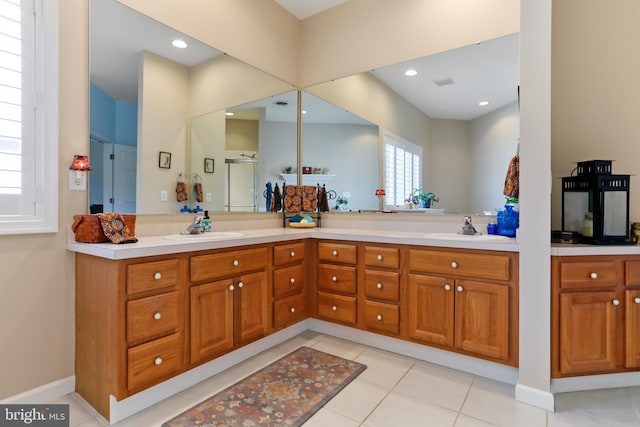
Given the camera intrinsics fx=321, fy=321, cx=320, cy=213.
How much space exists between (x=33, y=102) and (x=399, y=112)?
102 inches

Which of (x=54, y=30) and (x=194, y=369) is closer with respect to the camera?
(x=54, y=30)

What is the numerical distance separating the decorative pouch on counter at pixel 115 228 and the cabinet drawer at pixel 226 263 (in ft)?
1.27

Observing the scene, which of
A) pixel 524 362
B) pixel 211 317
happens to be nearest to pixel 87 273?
pixel 211 317

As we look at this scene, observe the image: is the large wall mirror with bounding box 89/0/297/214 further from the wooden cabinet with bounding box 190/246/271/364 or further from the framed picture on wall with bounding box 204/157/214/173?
the wooden cabinet with bounding box 190/246/271/364

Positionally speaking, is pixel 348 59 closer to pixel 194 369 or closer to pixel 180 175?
pixel 180 175

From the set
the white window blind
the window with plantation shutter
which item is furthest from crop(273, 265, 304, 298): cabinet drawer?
the window with plantation shutter

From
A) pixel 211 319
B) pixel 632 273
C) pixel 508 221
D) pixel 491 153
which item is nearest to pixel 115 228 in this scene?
pixel 211 319

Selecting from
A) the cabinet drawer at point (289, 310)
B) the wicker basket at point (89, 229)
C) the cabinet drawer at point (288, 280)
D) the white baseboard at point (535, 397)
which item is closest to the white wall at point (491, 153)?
the white baseboard at point (535, 397)

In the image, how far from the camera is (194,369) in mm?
1963

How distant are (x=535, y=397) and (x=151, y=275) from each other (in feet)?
7.25

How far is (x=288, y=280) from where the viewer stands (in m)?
2.61

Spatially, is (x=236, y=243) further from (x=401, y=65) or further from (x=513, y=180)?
(x=401, y=65)

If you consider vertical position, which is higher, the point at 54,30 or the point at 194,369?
the point at 54,30

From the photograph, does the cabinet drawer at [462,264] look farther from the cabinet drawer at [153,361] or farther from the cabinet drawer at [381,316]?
the cabinet drawer at [153,361]
